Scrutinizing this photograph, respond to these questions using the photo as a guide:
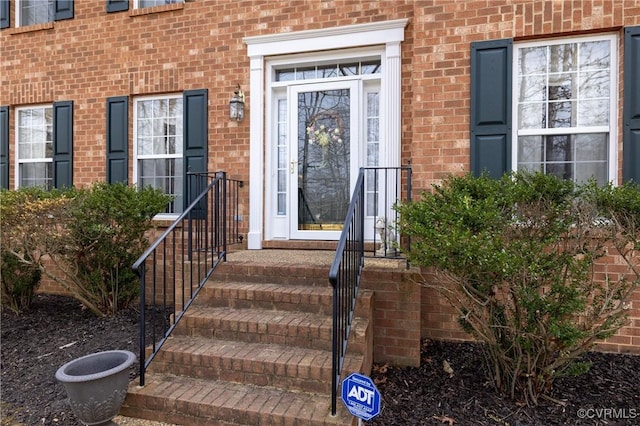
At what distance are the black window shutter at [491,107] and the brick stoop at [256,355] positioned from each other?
1833 millimetres

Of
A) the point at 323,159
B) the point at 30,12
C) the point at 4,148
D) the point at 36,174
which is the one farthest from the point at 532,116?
the point at 4,148

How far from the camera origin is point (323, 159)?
197 inches

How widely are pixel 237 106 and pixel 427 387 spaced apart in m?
3.67

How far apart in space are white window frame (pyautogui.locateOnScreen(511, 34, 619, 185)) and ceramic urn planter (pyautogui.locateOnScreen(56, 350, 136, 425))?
3.84 m

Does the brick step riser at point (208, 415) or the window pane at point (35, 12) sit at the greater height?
the window pane at point (35, 12)

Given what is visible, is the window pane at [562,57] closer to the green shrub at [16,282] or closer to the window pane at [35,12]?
the green shrub at [16,282]

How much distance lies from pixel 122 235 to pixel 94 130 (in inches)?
81.4

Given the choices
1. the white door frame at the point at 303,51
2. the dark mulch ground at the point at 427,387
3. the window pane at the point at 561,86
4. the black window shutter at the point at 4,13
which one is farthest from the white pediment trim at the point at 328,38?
the black window shutter at the point at 4,13

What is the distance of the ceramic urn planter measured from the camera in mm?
2555

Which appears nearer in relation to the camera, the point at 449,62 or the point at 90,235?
the point at 449,62

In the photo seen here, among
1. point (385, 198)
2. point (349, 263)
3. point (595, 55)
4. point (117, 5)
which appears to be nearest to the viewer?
point (349, 263)

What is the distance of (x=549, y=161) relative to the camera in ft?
13.3

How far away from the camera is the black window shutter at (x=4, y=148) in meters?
6.14

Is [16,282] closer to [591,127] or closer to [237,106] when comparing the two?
[237,106]
